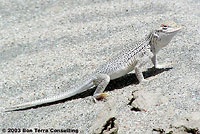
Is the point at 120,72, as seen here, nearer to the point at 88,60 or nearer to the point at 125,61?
the point at 125,61

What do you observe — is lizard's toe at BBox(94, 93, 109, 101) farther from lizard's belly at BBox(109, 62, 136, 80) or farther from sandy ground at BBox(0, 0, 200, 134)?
lizard's belly at BBox(109, 62, 136, 80)

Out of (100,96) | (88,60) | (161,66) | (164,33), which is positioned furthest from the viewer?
(88,60)

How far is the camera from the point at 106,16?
728 cm

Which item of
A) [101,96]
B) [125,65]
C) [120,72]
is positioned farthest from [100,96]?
[125,65]

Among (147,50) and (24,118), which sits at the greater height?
(147,50)

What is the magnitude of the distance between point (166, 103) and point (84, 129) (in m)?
1.00

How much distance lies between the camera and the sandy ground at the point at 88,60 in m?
4.34

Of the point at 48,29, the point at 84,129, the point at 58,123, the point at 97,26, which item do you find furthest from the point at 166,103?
the point at 48,29

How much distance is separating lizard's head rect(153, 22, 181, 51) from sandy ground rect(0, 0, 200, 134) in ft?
1.43

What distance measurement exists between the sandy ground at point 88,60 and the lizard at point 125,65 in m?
0.12

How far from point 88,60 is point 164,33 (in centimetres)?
147

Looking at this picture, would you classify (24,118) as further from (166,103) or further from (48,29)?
(48,29)

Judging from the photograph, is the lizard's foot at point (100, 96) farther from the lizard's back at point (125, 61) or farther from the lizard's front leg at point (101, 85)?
the lizard's back at point (125, 61)

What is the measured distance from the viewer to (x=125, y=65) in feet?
16.7
